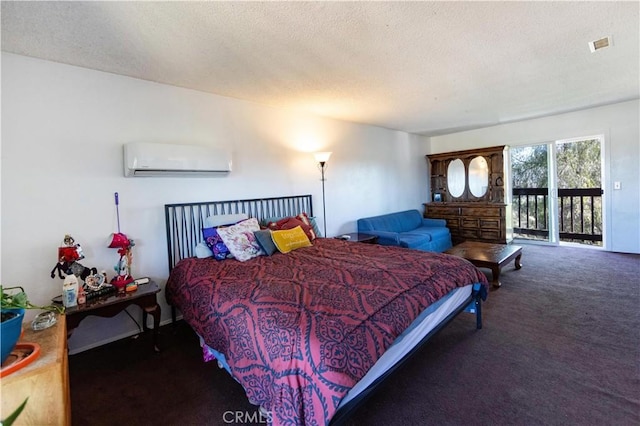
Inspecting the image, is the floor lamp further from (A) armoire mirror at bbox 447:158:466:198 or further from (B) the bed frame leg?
(A) armoire mirror at bbox 447:158:466:198

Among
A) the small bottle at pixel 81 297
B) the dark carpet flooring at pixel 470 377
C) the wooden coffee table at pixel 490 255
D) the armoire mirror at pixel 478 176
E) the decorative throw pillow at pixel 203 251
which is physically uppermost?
the armoire mirror at pixel 478 176

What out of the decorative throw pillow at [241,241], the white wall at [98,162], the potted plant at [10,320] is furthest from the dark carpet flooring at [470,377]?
the potted plant at [10,320]

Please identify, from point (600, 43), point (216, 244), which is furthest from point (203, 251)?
point (600, 43)

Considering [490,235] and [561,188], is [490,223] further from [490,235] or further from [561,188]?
[561,188]

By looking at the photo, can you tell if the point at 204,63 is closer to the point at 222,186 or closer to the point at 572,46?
the point at 222,186

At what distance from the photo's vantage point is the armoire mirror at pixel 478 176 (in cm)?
585

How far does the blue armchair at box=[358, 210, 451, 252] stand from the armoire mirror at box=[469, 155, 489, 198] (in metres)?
0.98

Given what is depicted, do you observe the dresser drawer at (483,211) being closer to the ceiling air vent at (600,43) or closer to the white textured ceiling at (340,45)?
the white textured ceiling at (340,45)

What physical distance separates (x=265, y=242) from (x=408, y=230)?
11.1ft

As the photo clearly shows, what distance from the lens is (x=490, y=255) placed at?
12.3 feet

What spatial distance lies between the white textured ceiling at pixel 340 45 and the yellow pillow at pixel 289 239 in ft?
5.08

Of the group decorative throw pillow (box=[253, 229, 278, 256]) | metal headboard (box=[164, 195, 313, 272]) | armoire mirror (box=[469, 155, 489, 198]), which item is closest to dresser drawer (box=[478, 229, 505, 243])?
armoire mirror (box=[469, 155, 489, 198])

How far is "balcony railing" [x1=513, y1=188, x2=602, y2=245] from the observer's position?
5391 mm

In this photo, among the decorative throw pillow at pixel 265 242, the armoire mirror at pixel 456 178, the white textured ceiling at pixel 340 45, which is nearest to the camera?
the white textured ceiling at pixel 340 45
